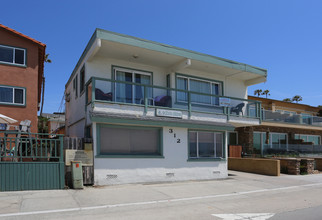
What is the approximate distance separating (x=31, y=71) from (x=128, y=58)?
5.63 metres

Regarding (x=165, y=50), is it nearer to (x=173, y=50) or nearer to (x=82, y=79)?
(x=173, y=50)

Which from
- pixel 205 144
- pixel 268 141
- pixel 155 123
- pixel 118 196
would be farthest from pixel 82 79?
pixel 268 141

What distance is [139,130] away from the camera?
1280 centimetres

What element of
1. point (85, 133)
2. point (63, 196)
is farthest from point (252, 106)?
point (63, 196)

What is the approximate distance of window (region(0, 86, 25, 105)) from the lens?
14.6m

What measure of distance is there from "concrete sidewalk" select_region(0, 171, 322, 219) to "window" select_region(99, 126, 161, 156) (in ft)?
5.14

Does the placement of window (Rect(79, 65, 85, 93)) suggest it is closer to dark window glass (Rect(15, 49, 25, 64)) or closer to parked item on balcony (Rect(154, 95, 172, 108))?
dark window glass (Rect(15, 49, 25, 64))

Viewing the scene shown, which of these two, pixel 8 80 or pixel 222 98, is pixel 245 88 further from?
pixel 8 80

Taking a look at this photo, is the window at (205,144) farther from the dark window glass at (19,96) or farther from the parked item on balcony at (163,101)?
the dark window glass at (19,96)

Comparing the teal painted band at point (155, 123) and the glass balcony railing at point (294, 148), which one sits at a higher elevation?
the teal painted band at point (155, 123)

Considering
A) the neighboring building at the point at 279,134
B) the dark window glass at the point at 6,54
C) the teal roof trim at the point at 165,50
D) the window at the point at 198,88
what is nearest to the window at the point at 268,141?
the neighboring building at the point at 279,134

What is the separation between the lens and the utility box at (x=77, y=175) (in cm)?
1034

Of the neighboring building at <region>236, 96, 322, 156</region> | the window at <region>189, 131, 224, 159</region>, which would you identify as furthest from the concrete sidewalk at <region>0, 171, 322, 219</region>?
the neighboring building at <region>236, 96, 322, 156</region>

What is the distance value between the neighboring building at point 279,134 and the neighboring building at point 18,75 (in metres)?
15.2
